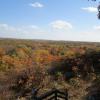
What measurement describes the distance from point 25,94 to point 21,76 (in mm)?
3243

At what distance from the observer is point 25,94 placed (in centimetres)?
2034

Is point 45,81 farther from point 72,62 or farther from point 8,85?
point 72,62

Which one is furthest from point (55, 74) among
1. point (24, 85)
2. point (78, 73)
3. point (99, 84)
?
point (99, 84)

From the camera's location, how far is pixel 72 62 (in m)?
27.8

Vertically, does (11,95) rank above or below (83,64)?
below

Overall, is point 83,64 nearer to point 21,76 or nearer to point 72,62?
point 72,62

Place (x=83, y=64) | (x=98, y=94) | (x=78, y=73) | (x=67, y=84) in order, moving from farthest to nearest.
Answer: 1. (x=83, y=64)
2. (x=78, y=73)
3. (x=67, y=84)
4. (x=98, y=94)

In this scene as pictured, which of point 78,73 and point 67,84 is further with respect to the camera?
point 78,73

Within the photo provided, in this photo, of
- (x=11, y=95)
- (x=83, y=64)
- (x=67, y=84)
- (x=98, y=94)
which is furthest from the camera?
(x=83, y=64)

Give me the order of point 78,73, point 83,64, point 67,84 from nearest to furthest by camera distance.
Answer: point 67,84
point 78,73
point 83,64

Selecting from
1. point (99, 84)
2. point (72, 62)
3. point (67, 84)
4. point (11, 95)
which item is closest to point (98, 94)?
point (99, 84)

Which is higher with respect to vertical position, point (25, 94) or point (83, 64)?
point (83, 64)

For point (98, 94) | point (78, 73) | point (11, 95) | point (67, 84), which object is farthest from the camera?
point (78, 73)

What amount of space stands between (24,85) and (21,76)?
→ 4.40 ft
